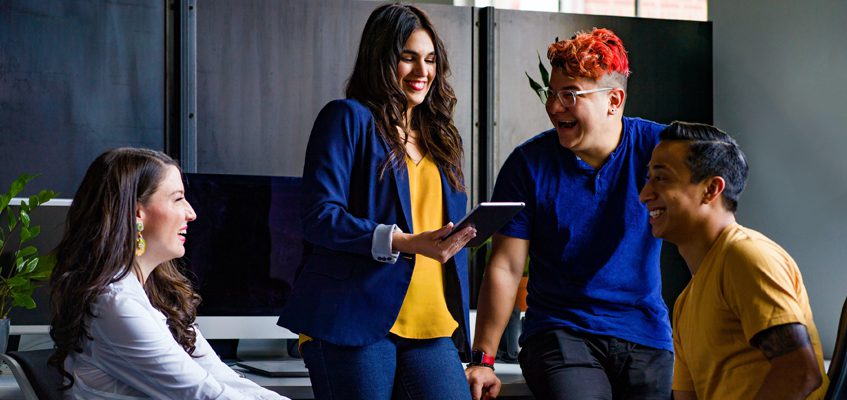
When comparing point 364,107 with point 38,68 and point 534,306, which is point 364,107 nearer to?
point 534,306

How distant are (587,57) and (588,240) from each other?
444 millimetres

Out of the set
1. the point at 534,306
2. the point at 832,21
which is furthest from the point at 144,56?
the point at 832,21

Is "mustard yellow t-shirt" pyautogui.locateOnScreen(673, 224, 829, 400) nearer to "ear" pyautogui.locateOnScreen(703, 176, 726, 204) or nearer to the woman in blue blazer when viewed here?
"ear" pyautogui.locateOnScreen(703, 176, 726, 204)

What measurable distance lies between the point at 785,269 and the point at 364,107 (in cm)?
90

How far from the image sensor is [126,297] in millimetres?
1792

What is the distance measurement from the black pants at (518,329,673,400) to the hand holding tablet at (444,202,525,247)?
35 cm

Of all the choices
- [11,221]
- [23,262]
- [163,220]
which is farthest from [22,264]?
[163,220]

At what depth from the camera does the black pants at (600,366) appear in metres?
2.19

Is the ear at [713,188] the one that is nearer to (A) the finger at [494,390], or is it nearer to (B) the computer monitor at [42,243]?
(A) the finger at [494,390]

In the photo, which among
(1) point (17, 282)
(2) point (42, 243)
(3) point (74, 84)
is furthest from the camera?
(3) point (74, 84)

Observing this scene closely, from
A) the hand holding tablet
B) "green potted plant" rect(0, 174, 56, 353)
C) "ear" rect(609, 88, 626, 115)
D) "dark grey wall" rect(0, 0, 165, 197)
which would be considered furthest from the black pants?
"dark grey wall" rect(0, 0, 165, 197)

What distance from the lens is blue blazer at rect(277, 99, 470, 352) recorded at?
1925mm

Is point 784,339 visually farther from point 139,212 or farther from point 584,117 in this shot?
point 139,212

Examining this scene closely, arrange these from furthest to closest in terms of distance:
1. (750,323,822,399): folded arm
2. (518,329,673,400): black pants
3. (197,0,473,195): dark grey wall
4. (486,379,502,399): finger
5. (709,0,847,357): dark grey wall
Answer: (197,0,473,195): dark grey wall → (709,0,847,357): dark grey wall → (486,379,502,399): finger → (518,329,673,400): black pants → (750,323,822,399): folded arm
